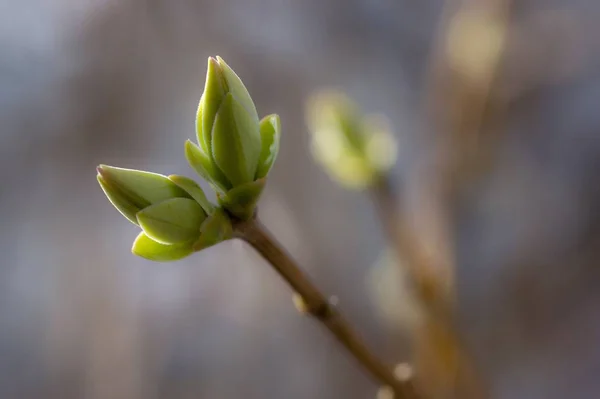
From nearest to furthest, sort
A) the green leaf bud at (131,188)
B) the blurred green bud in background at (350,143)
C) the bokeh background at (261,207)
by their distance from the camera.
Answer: the green leaf bud at (131,188), the blurred green bud in background at (350,143), the bokeh background at (261,207)

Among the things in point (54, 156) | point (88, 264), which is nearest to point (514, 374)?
point (88, 264)

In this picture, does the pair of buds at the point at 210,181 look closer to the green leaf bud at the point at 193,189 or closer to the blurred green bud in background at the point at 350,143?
the green leaf bud at the point at 193,189

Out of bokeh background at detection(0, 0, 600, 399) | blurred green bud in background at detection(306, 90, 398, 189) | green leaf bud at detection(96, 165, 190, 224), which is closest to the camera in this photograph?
green leaf bud at detection(96, 165, 190, 224)

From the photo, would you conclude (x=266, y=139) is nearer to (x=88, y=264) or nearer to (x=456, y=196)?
(x=456, y=196)

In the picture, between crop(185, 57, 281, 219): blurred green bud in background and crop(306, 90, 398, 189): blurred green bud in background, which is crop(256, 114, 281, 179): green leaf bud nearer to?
crop(185, 57, 281, 219): blurred green bud in background

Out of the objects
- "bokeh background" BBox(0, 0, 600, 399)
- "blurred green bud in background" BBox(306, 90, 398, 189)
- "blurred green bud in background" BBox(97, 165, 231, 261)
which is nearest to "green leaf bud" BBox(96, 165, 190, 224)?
"blurred green bud in background" BBox(97, 165, 231, 261)

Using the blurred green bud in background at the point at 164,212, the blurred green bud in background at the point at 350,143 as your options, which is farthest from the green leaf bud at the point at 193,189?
the blurred green bud in background at the point at 350,143

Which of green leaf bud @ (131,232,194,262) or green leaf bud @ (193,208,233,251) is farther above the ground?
green leaf bud @ (193,208,233,251)
